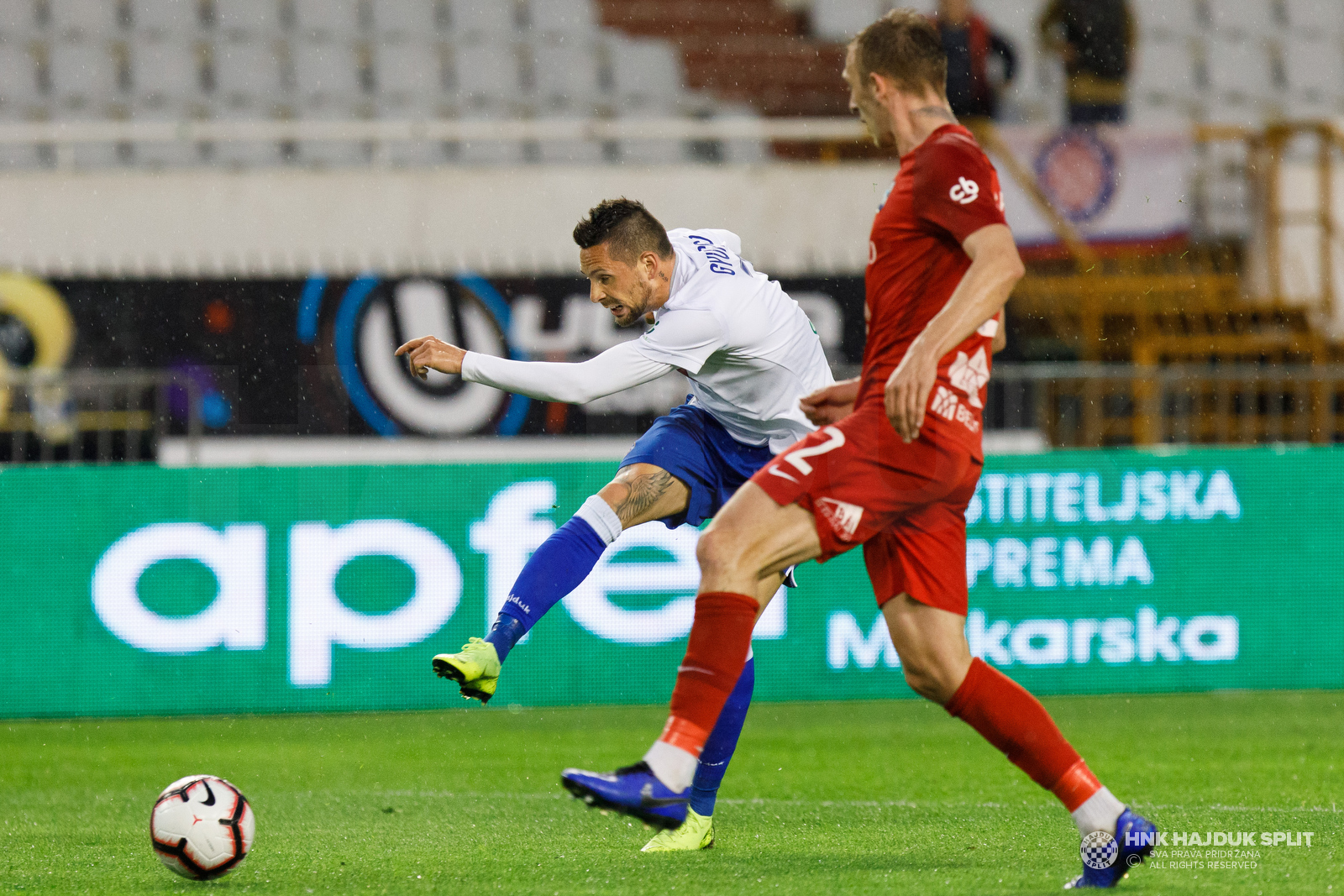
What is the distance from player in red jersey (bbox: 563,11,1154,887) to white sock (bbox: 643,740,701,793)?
3 cm

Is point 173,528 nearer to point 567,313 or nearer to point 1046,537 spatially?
point 567,313

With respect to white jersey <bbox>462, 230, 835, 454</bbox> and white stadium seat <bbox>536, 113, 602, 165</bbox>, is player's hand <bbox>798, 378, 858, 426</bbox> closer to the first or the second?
white jersey <bbox>462, 230, 835, 454</bbox>

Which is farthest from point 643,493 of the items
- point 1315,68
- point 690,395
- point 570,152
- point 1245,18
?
point 1315,68

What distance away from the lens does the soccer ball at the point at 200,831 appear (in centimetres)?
413

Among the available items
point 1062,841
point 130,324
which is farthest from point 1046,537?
point 130,324

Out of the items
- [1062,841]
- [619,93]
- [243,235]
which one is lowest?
[1062,841]

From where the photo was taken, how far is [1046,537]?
9.04m

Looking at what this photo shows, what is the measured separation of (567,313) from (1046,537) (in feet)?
11.7

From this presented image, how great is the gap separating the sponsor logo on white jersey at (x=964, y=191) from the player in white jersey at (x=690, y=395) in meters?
1.02

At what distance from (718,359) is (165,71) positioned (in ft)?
32.9

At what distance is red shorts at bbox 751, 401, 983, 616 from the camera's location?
364cm

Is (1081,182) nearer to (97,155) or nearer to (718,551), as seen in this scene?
(97,155)

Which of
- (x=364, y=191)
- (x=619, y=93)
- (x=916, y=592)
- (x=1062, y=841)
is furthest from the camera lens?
Answer: (x=619, y=93)

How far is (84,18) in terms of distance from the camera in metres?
13.8
